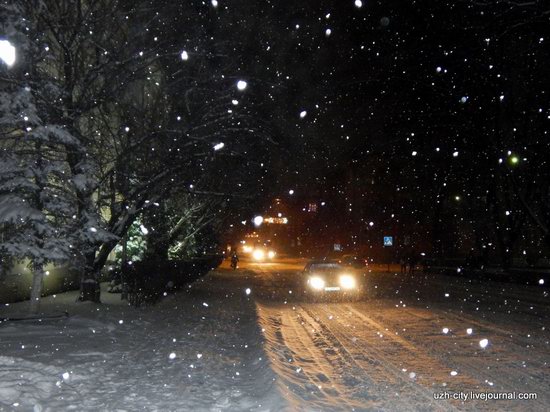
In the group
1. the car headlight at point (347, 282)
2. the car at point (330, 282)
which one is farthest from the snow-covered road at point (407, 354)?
the car headlight at point (347, 282)

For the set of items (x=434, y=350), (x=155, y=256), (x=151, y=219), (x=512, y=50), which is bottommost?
(x=434, y=350)

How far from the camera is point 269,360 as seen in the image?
9.86 metres

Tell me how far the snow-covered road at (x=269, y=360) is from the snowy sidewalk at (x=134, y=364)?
2 centimetres

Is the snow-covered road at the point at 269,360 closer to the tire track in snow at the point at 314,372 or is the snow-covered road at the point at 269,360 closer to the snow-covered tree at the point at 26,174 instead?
the tire track in snow at the point at 314,372

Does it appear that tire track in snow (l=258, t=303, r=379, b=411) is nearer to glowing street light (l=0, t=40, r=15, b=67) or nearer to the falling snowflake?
the falling snowflake

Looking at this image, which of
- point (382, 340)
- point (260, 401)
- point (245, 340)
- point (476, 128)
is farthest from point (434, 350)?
point (476, 128)

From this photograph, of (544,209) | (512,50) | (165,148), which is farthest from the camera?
(544,209)

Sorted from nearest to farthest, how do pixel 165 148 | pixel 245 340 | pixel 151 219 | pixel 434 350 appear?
pixel 434 350, pixel 245 340, pixel 165 148, pixel 151 219

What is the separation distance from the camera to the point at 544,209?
32.8 m

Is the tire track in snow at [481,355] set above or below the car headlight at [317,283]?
below

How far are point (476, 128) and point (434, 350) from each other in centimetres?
2445

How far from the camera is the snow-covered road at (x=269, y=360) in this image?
292 inches

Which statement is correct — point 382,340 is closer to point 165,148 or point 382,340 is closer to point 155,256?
point 165,148

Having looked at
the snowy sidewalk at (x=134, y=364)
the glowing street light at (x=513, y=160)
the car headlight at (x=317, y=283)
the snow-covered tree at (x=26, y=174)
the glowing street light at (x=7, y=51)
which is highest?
the glowing street light at (x=513, y=160)
